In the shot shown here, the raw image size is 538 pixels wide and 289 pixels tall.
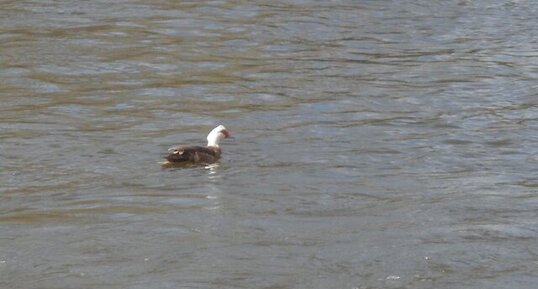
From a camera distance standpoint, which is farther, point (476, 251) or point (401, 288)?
point (476, 251)

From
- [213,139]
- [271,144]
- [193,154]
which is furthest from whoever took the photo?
[271,144]

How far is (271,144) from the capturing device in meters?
12.2

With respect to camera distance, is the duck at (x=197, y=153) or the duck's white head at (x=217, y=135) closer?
the duck at (x=197, y=153)

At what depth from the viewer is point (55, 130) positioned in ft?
41.3

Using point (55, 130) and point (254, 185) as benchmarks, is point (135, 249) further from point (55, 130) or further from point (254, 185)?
point (55, 130)

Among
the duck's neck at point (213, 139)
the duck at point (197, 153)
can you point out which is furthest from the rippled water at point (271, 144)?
the duck's neck at point (213, 139)

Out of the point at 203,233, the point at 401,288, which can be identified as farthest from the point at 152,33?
the point at 401,288

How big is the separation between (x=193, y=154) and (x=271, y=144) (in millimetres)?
1047

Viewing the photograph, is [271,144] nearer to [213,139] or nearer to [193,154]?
[213,139]

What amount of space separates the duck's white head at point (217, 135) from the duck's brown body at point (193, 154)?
0.20 m

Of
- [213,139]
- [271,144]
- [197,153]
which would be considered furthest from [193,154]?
[271,144]

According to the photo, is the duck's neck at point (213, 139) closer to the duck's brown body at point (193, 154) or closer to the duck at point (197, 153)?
the duck at point (197, 153)

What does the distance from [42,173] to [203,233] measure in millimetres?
2134

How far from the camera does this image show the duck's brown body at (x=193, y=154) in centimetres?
1123
